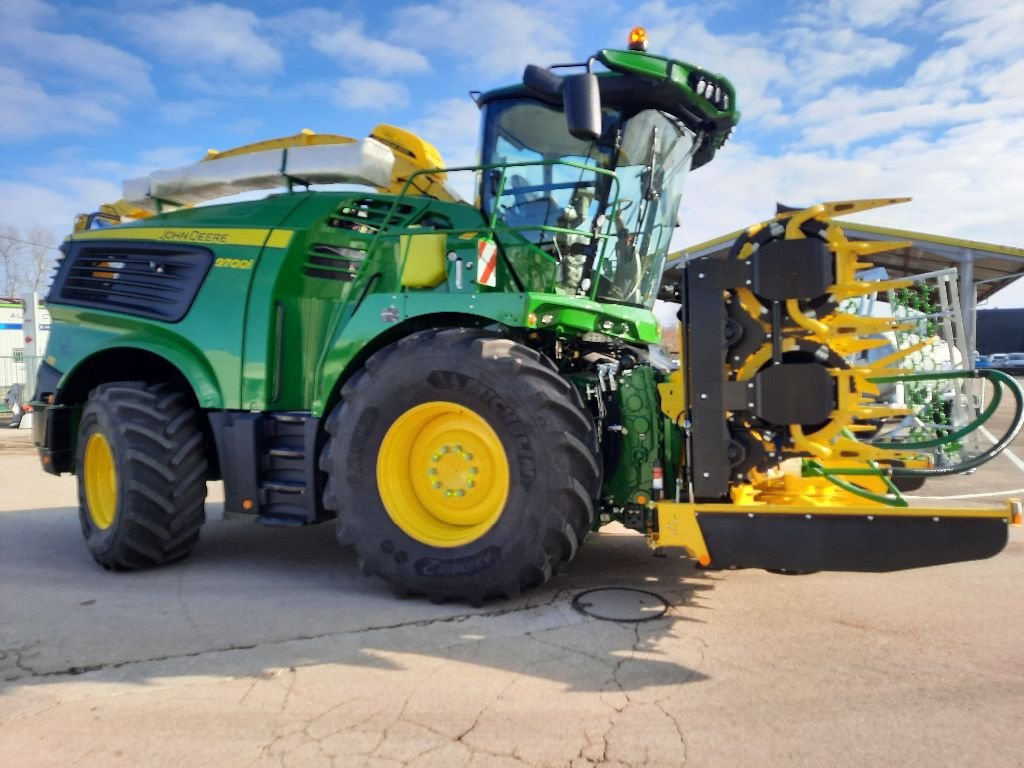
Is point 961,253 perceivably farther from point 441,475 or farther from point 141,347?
point 141,347

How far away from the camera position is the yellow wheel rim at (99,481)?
201 inches

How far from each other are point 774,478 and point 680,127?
214 cm

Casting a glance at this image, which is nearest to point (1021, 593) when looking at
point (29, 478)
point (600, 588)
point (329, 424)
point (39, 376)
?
point (600, 588)

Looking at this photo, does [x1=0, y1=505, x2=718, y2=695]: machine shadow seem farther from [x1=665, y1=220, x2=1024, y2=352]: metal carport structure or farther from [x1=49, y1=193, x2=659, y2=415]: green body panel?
[x1=665, y1=220, x2=1024, y2=352]: metal carport structure

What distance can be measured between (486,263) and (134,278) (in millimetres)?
2779

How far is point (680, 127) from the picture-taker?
4492 mm

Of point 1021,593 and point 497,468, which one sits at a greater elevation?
point 497,468

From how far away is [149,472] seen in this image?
15.0ft

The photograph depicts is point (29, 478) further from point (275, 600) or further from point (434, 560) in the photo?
point (434, 560)

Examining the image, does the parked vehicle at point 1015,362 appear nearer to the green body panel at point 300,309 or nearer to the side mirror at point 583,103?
the green body panel at point 300,309

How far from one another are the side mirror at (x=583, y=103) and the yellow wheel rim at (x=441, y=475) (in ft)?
4.92

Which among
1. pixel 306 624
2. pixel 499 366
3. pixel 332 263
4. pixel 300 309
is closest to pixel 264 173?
pixel 332 263

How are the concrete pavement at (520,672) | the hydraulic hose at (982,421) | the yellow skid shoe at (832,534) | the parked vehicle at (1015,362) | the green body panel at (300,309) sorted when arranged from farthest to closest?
the parked vehicle at (1015,362) → the green body panel at (300,309) → the hydraulic hose at (982,421) → the yellow skid shoe at (832,534) → the concrete pavement at (520,672)

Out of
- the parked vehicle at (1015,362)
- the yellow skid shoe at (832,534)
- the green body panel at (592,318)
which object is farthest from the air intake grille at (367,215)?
the parked vehicle at (1015,362)
